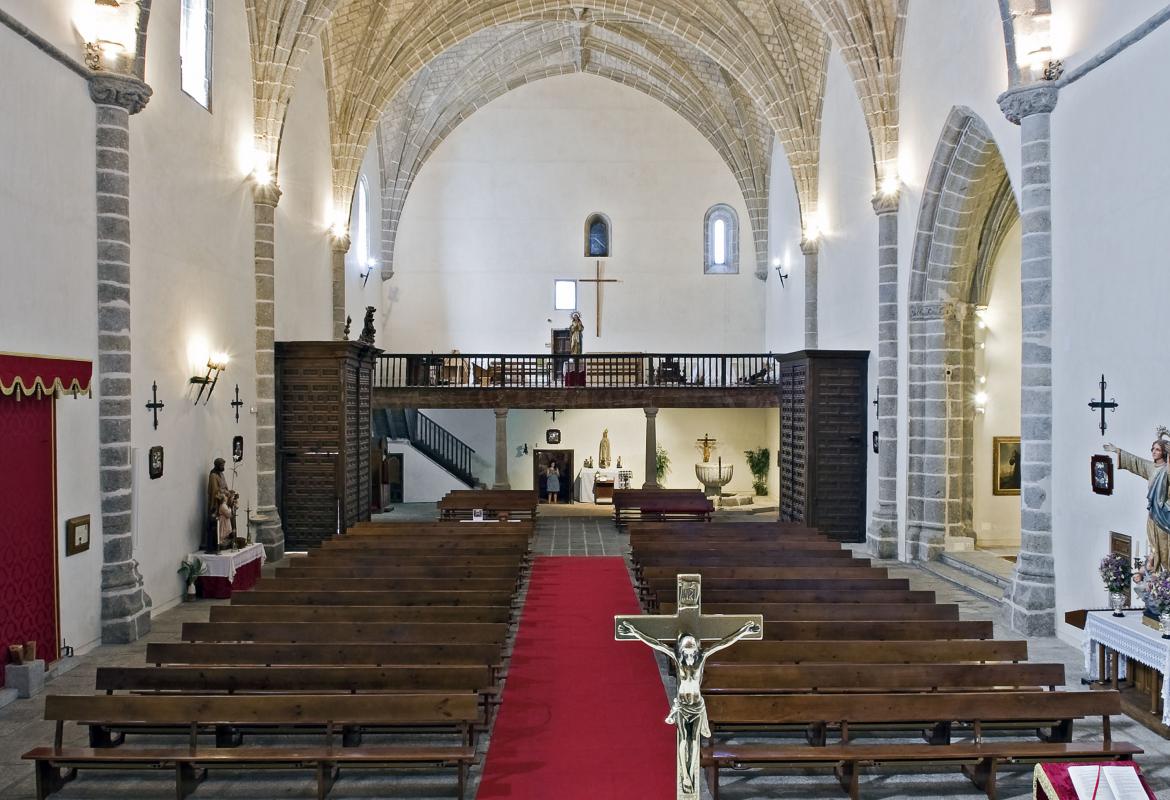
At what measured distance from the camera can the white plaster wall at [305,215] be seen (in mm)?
17453

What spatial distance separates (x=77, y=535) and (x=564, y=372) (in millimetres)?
16005

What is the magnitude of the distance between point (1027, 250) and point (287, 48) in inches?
484

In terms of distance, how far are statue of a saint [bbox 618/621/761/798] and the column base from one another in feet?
43.3

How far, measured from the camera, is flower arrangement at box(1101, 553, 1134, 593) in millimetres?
8797

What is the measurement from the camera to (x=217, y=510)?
13531 mm

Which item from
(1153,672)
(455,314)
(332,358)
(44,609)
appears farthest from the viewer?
(455,314)

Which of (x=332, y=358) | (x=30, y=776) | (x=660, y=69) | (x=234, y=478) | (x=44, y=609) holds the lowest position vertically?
(x=30, y=776)

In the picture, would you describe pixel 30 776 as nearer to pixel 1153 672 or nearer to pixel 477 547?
pixel 477 547

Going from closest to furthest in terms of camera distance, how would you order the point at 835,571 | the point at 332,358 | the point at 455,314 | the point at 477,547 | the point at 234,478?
the point at 835,571
the point at 477,547
the point at 234,478
the point at 332,358
the point at 455,314

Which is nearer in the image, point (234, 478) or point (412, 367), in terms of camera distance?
point (234, 478)

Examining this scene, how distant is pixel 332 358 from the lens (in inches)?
674

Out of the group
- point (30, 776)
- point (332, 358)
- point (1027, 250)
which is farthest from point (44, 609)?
point (1027, 250)

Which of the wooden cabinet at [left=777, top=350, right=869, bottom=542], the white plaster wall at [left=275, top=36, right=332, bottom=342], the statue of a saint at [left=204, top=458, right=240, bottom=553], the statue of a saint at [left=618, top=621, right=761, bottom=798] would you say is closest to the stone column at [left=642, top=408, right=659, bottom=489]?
the wooden cabinet at [left=777, top=350, right=869, bottom=542]

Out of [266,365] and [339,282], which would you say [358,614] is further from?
[339,282]
